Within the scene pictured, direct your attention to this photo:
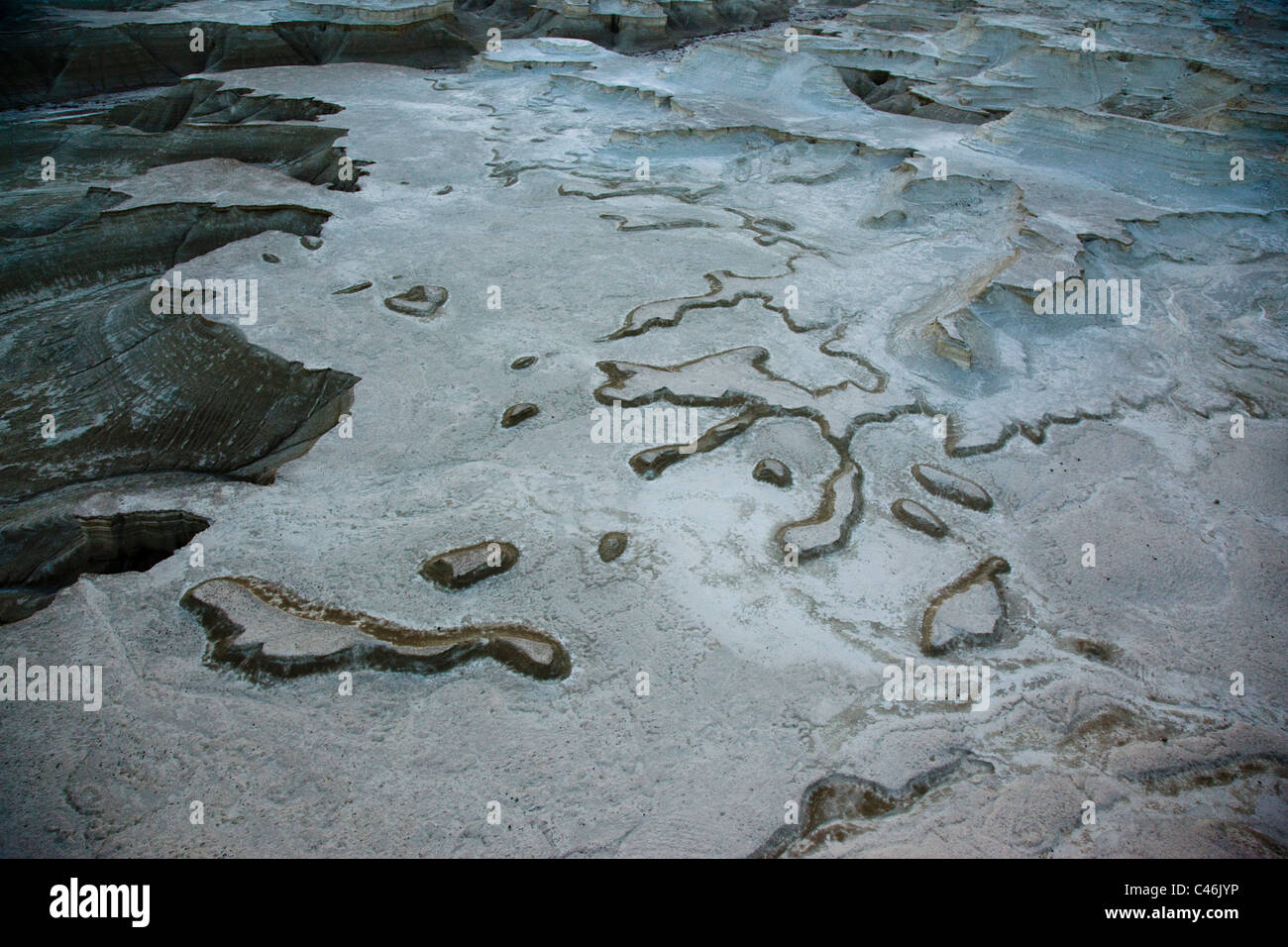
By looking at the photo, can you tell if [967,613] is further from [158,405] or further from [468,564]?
[158,405]

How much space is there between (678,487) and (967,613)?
1.21m

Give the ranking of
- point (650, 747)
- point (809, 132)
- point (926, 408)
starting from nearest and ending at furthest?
point (650, 747) < point (926, 408) < point (809, 132)

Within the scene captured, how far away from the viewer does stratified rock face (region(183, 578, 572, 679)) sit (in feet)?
8.31

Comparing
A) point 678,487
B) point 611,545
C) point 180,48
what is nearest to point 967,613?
point 678,487

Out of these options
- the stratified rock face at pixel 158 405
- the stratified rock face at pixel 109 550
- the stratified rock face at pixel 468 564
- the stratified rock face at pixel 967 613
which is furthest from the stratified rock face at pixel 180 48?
the stratified rock face at pixel 967 613

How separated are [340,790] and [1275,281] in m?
6.53

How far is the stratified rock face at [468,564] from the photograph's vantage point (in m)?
2.85

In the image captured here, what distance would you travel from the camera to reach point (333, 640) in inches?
102

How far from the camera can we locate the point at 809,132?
775 cm

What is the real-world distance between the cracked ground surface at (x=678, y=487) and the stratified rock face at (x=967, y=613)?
18 mm

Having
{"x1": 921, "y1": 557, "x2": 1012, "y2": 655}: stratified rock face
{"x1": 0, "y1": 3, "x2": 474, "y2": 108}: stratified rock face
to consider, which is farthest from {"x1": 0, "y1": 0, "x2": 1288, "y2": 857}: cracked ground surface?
{"x1": 0, "y1": 3, "x2": 474, "y2": 108}: stratified rock face

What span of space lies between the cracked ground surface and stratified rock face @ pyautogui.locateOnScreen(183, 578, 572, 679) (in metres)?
0.02
